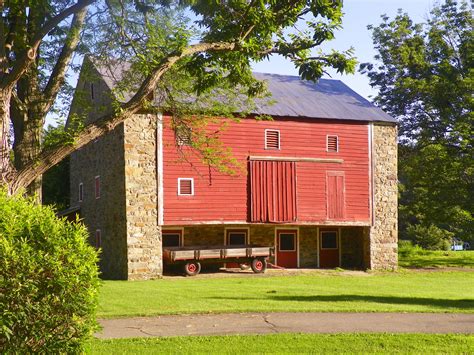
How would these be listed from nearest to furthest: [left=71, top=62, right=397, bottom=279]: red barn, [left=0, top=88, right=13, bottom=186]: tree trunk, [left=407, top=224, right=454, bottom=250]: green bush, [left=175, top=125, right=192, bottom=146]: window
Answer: [left=0, top=88, right=13, bottom=186]: tree trunk → [left=175, top=125, right=192, bottom=146]: window → [left=71, top=62, right=397, bottom=279]: red barn → [left=407, top=224, right=454, bottom=250]: green bush

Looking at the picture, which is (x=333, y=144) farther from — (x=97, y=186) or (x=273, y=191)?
(x=97, y=186)

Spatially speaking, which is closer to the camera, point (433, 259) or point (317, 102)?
point (317, 102)

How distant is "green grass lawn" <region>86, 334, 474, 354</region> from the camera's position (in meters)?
10.5

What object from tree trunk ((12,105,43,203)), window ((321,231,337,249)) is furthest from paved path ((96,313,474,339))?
window ((321,231,337,249))

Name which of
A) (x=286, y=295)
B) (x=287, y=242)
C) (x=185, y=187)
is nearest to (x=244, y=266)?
(x=287, y=242)

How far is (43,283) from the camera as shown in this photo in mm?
7609

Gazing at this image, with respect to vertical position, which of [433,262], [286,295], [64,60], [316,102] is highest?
[316,102]

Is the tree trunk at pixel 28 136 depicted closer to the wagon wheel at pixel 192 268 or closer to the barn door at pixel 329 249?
the wagon wheel at pixel 192 268

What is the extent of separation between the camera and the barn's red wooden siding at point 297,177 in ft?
95.0

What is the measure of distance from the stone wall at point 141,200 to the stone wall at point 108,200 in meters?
0.47

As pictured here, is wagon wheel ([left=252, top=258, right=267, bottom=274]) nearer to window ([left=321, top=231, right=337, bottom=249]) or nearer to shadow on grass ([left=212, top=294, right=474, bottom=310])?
window ([left=321, top=231, right=337, bottom=249])

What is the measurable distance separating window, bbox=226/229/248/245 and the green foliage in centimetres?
1125

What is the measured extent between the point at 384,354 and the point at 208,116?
417 inches

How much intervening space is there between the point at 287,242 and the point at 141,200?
28.6ft
